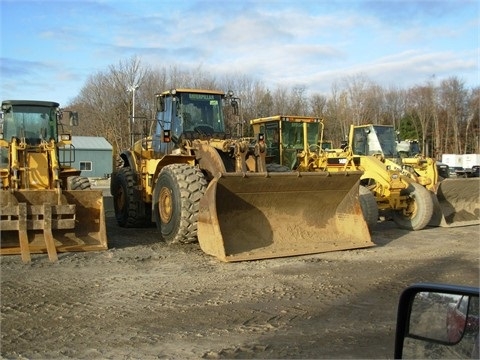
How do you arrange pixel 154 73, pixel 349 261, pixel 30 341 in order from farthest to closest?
1. pixel 154 73
2. pixel 349 261
3. pixel 30 341

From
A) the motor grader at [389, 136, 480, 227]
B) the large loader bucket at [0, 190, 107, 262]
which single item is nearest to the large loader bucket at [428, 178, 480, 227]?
the motor grader at [389, 136, 480, 227]

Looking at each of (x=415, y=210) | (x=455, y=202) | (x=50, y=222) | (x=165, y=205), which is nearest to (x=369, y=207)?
(x=415, y=210)

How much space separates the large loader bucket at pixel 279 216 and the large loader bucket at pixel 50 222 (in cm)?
210

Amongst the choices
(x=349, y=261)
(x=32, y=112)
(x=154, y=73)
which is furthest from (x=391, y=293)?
(x=154, y=73)

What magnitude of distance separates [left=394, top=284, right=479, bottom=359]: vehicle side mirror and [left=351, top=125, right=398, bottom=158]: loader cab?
12627mm

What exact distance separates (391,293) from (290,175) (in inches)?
114

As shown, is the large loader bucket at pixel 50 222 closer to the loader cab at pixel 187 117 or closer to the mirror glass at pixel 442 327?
the loader cab at pixel 187 117

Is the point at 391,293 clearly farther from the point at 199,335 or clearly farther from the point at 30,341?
the point at 30,341

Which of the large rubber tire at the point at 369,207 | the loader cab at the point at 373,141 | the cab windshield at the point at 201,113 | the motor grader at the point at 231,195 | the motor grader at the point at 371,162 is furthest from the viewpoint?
the loader cab at the point at 373,141

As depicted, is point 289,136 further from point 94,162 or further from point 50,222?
point 94,162

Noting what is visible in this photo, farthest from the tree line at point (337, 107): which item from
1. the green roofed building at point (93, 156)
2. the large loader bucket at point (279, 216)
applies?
the large loader bucket at point (279, 216)

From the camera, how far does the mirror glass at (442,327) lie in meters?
2.08

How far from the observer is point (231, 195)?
8.48 metres

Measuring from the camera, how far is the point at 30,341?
4.71m
